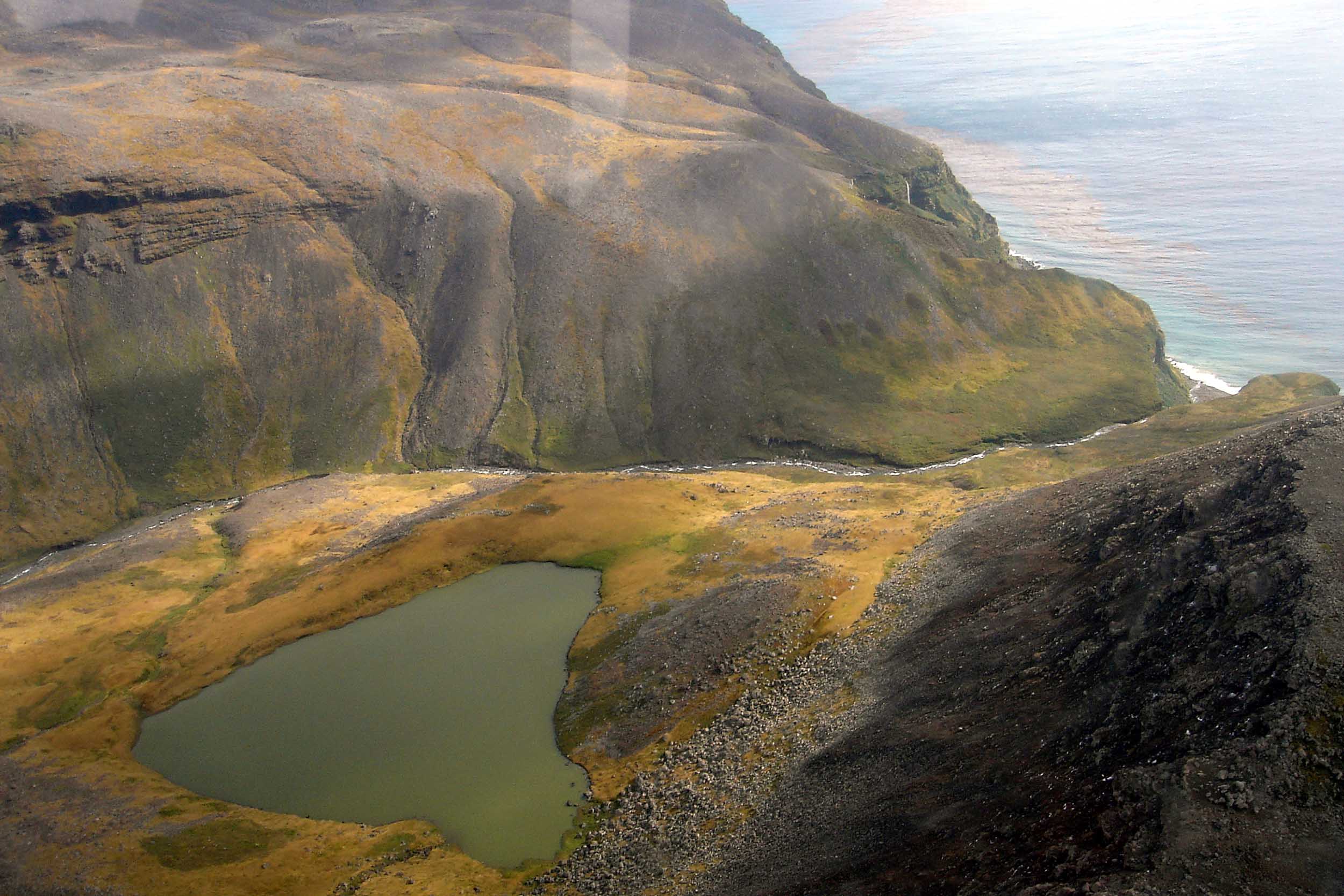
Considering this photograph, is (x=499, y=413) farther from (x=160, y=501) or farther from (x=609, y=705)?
(x=609, y=705)

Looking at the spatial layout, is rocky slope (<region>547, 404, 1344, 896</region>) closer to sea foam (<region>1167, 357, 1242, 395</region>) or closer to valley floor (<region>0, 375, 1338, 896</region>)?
valley floor (<region>0, 375, 1338, 896</region>)

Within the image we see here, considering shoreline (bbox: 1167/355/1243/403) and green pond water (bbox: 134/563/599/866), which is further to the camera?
shoreline (bbox: 1167/355/1243/403)

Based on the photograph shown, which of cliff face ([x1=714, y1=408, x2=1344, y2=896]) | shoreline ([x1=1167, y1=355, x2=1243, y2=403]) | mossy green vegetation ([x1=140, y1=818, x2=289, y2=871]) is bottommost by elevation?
mossy green vegetation ([x1=140, y1=818, x2=289, y2=871])

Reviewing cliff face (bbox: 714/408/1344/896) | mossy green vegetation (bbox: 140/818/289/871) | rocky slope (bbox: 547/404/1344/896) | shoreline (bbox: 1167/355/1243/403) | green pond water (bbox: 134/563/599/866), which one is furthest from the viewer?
shoreline (bbox: 1167/355/1243/403)

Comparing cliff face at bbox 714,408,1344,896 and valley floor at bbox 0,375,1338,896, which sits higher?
cliff face at bbox 714,408,1344,896

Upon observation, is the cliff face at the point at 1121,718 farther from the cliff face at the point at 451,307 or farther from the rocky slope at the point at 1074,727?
the cliff face at the point at 451,307

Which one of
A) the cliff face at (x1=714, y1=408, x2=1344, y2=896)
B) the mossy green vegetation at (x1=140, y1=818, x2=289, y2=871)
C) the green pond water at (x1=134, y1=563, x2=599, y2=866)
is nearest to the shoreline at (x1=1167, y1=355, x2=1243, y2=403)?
the cliff face at (x1=714, y1=408, x2=1344, y2=896)

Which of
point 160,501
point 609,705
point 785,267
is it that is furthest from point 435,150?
point 609,705
